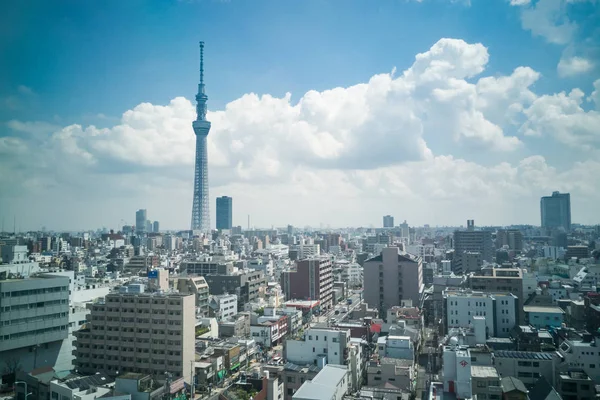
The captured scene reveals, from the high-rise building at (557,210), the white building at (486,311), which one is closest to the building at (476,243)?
the high-rise building at (557,210)

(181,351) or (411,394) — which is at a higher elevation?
(181,351)

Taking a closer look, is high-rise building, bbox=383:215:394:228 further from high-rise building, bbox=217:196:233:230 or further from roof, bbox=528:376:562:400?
roof, bbox=528:376:562:400

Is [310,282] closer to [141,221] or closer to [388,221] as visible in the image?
[141,221]

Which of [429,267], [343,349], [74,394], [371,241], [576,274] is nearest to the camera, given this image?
[74,394]

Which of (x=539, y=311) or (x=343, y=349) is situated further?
(x=539, y=311)

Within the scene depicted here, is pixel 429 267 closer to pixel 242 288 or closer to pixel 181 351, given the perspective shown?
pixel 242 288

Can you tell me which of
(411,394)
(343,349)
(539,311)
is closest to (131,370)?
(343,349)

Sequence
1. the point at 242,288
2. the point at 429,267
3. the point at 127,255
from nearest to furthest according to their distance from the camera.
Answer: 1. the point at 242,288
2. the point at 429,267
3. the point at 127,255
